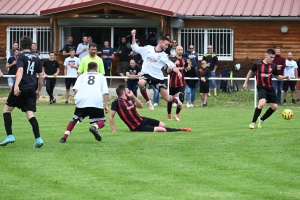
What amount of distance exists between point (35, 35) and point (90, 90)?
2150 cm

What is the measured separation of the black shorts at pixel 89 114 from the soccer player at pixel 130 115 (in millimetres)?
1714

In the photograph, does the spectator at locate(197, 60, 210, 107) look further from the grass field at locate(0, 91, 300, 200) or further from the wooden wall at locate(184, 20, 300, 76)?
the grass field at locate(0, 91, 300, 200)

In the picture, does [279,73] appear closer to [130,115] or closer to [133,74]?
[133,74]

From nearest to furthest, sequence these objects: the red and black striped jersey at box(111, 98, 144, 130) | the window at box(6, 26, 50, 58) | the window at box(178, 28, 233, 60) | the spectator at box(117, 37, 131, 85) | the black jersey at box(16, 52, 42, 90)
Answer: the black jersey at box(16, 52, 42, 90), the red and black striped jersey at box(111, 98, 144, 130), the spectator at box(117, 37, 131, 85), the window at box(178, 28, 233, 60), the window at box(6, 26, 50, 58)

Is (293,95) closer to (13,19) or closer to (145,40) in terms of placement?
(145,40)

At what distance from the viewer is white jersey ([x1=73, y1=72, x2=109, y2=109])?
14.5 meters

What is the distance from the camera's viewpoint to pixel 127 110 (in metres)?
16.5

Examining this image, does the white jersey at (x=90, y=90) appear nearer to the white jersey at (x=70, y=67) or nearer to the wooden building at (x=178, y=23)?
the white jersey at (x=70, y=67)

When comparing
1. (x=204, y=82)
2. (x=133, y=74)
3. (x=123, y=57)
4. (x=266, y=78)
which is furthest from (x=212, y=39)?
(x=266, y=78)

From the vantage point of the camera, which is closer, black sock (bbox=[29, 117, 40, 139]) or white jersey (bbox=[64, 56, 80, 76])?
black sock (bbox=[29, 117, 40, 139])

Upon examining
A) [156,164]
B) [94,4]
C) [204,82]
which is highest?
[94,4]

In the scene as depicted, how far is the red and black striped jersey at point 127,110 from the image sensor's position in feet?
53.9

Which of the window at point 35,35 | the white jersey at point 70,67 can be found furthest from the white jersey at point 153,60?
the window at point 35,35

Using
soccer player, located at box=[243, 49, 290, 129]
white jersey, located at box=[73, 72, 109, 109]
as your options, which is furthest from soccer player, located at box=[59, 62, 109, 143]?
soccer player, located at box=[243, 49, 290, 129]
